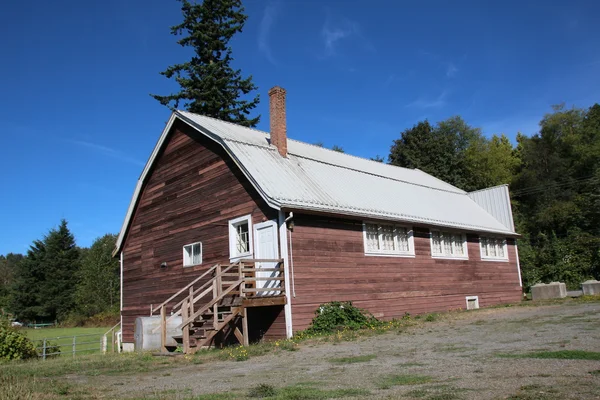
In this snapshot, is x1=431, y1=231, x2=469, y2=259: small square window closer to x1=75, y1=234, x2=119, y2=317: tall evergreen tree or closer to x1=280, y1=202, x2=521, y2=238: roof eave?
x1=280, y1=202, x2=521, y2=238: roof eave

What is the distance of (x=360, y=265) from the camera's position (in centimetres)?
1839

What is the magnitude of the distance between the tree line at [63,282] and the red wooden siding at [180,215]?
4061cm

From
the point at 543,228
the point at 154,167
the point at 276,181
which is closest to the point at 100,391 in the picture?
the point at 276,181

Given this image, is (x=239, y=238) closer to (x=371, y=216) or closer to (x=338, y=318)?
(x=338, y=318)

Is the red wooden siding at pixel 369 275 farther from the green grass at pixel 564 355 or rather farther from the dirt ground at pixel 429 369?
the green grass at pixel 564 355

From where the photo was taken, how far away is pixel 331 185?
1950 centimetres

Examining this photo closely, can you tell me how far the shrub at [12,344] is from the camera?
17.9m

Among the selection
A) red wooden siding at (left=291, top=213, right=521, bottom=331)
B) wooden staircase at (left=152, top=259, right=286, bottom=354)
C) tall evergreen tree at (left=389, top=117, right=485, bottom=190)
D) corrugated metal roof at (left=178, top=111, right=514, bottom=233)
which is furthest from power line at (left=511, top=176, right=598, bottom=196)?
Result: wooden staircase at (left=152, top=259, right=286, bottom=354)

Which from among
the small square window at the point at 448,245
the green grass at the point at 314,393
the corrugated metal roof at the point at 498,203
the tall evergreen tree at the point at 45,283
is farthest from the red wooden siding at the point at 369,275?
the tall evergreen tree at the point at 45,283

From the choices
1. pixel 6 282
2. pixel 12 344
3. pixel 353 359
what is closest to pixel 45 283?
pixel 6 282

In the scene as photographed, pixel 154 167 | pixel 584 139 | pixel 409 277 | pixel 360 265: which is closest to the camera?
pixel 360 265

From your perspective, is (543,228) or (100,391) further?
(543,228)

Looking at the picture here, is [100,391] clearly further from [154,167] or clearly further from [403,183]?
[403,183]

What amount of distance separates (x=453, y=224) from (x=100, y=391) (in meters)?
17.8
